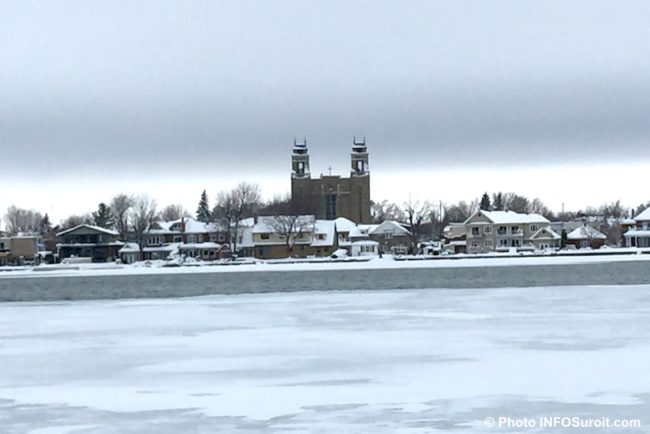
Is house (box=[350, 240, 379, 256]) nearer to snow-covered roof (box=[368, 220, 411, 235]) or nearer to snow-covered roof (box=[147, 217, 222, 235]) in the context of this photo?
snow-covered roof (box=[368, 220, 411, 235])

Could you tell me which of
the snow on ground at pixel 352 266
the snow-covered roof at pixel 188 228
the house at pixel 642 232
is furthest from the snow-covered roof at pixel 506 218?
the snow-covered roof at pixel 188 228

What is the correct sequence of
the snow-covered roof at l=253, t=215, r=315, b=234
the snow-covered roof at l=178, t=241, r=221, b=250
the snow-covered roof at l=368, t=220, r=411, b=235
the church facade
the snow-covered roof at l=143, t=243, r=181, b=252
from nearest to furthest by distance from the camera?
the snow-covered roof at l=253, t=215, r=315, b=234, the snow-covered roof at l=178, t=241, r=221, b=250, the snow-covered roof at l=143, t=243, r=181, b=252, the snow-covered roof at l=368, t=220, r=411, b=235, the church facade

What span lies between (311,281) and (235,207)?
51.6 meters

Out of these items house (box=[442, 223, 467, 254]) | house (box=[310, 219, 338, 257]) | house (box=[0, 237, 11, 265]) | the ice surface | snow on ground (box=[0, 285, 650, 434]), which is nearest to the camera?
snow on ground (box=[0, 285, 650, 434])

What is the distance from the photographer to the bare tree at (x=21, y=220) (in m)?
133

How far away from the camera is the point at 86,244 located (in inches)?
3319

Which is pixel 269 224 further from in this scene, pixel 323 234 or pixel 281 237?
pixel 323 234

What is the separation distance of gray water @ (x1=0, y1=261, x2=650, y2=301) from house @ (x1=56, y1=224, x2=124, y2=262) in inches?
1435

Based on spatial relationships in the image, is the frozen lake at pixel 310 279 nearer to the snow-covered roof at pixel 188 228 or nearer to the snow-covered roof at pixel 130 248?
the snow-covered roof at pixel 188 228

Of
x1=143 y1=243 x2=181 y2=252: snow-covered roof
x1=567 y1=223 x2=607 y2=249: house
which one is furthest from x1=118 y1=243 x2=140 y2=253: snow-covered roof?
x1=567 y1=223 x2=607 y2=249: house

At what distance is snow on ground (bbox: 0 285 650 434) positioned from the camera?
11.7 metres

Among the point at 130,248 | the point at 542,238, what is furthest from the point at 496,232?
the point at 130,248

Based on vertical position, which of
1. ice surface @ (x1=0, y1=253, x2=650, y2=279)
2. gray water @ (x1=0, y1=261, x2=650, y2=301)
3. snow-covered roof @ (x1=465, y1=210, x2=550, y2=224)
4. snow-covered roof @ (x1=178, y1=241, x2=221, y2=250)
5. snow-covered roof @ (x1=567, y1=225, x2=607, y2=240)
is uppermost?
snow-covered roof @ (x1=465, y1=210, x2=550, y2=224)

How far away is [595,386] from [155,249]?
80.1 meters
